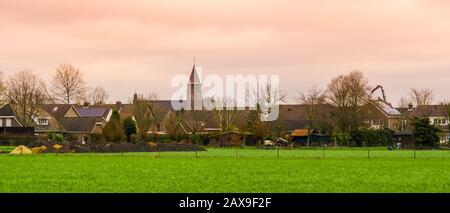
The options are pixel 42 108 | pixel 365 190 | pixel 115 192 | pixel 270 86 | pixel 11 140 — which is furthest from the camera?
pixel 42 108

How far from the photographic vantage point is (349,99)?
11244 cm

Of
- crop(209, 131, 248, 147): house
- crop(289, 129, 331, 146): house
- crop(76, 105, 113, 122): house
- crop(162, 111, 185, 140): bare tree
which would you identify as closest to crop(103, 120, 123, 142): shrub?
crop(162, 111, 185, 140): bare tree

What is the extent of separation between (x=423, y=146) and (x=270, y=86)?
27389mm

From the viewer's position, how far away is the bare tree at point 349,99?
112062 mm

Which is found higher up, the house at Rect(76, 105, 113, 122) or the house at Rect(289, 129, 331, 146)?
the house at Rect(76, 105, 113, 122)

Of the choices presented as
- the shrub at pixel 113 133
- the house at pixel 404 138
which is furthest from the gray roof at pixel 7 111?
the house at pixel 404 138

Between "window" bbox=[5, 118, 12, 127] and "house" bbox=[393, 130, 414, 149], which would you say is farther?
"window" bbox=[5, 118, 12, 127]

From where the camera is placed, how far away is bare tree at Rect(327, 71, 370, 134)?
112062 millimetres

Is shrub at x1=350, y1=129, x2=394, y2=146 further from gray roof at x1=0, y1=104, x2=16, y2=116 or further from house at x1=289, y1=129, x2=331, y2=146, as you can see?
gray roof at x1=0, y1=104, x2=16, y2=116

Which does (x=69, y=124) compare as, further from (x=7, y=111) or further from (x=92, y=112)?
(x=92, y=112)

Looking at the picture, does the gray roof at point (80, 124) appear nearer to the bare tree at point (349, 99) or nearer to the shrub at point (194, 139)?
the shrub at point (194, 139)
